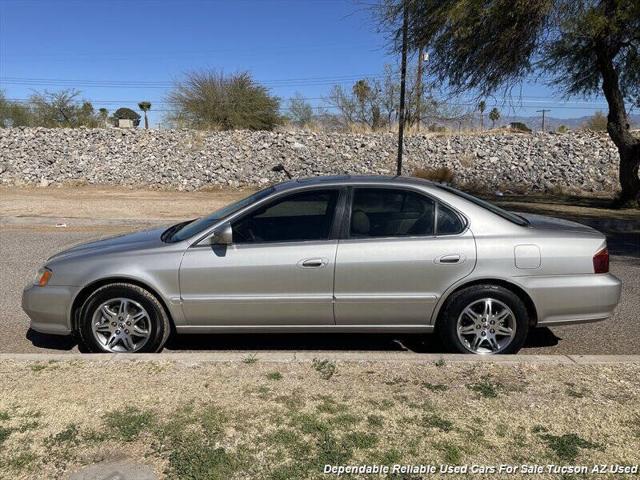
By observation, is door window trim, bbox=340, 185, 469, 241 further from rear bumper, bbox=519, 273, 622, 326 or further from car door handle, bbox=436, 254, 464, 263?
rear bumper, bbox=519, 273, 622, 326

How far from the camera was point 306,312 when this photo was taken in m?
4.86

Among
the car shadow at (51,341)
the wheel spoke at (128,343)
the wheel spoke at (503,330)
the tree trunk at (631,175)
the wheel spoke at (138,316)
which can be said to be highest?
the tree trunk at (631,175)

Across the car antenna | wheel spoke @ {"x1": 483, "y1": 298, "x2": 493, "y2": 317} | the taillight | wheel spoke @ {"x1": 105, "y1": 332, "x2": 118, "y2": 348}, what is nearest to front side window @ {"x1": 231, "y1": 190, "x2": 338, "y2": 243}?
wheel spoke @ {"x1": 105, "y1": 332, "x2": 118, "y2": 348}

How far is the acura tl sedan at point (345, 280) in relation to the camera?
4.80 meters

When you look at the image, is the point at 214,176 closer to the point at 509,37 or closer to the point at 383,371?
the point at 509,37

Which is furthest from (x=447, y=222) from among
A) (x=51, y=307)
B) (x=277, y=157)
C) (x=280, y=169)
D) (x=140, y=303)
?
(x=277, y=157)

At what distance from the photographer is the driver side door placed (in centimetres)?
480

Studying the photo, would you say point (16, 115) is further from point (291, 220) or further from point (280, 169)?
point (291, 220)

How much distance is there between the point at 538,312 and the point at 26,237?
405 inches

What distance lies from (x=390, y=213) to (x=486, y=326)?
4.02 ft

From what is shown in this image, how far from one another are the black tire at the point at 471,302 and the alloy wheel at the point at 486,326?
0.03 m

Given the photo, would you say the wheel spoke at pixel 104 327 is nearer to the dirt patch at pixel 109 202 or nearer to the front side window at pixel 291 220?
the front side window at pixel 291 220

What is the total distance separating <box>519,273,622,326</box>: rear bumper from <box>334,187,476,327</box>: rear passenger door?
1.97 ft

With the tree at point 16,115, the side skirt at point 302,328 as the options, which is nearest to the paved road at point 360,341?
the side skirt at point 302,328
